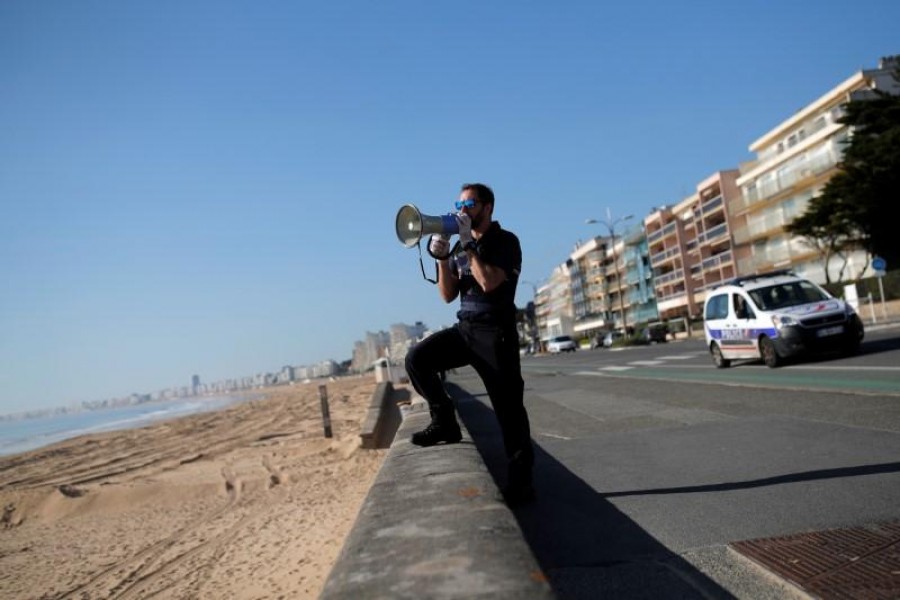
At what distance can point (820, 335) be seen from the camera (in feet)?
43.7

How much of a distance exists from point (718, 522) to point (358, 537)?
1.97 m

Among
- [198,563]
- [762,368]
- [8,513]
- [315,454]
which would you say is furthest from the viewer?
[762,368]

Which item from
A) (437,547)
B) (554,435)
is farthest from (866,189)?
(437,547)

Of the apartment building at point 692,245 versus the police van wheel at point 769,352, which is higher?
the apartment building at point 692,245

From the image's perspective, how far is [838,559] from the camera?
9.42ft

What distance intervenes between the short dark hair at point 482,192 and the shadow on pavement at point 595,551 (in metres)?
1.80

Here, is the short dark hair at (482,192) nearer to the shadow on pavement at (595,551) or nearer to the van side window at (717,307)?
the shadow on pavement at (595,551)

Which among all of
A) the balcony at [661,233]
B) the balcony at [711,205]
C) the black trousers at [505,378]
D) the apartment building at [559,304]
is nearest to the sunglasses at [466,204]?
the black trousers at [505,378]

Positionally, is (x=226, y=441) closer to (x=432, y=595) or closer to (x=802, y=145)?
(x=432, y=595)

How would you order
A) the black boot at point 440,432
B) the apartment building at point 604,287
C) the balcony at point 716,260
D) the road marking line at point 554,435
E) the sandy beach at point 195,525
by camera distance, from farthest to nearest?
the apartment building at point 604,287
the balcony at point 716,260
the road marking line at point 554,435
the sandy beach at point 195,525
the black boot at point 440,432

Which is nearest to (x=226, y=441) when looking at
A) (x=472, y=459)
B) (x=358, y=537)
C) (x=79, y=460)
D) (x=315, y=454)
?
(x=79, y=460)

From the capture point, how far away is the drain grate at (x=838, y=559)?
256cm

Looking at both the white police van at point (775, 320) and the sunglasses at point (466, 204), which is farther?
the white police van at point (775, 320)

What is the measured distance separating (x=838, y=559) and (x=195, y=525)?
6.86 meters
